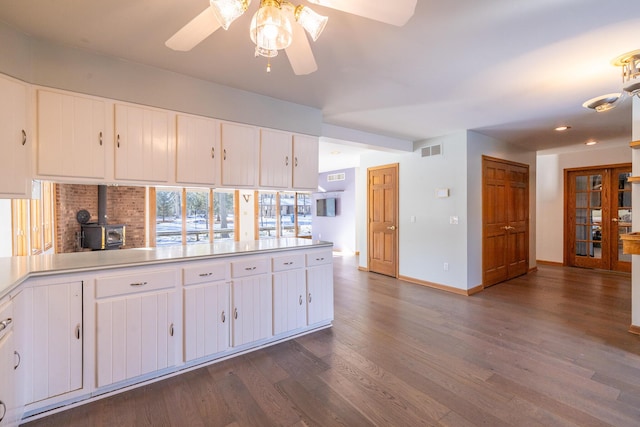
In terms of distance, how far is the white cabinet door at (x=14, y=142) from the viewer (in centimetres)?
186

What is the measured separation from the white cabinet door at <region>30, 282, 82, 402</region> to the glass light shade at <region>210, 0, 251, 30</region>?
6.25ft

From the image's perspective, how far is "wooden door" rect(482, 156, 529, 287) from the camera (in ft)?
15.8

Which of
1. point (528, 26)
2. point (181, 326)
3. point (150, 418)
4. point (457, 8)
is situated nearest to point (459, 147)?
point (528, 26)

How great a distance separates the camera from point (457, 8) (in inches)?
67.1

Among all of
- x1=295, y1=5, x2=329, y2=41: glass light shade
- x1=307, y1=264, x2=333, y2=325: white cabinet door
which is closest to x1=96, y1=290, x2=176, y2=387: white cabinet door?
x1=307, y1=264, x2=333, y2=325: white cabinet door

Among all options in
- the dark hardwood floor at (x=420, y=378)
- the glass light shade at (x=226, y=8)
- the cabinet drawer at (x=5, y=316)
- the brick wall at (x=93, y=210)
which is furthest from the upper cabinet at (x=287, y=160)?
the brick wall at (x=93, y=210)

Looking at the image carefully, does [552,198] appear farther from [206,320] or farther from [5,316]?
[5,316]

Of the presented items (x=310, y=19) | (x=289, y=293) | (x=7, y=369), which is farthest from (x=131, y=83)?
(x=289, y=293)

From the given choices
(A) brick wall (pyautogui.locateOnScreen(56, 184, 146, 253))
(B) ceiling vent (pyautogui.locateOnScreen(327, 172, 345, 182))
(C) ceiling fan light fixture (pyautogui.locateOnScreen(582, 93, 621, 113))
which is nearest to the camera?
(C) ceiling fan light fixture (pyautogui.locateOnScreen(582, 93, 621, 113))

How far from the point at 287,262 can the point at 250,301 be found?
51 centimetres

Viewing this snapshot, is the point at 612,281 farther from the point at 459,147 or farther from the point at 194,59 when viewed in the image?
the point at 194,59

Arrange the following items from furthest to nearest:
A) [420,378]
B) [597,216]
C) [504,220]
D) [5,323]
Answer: [597,216]
[504,220]
[420,378]
[5,323]

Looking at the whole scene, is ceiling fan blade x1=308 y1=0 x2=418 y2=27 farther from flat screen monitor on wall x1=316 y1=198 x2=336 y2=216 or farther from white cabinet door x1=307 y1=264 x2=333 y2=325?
flat screen monitor on wall x1=316 y1=198 x2=336 y2=216

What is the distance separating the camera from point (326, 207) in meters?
9.23
